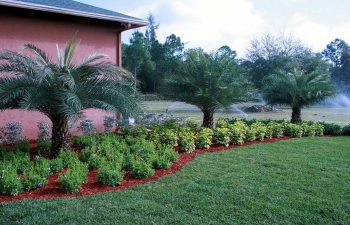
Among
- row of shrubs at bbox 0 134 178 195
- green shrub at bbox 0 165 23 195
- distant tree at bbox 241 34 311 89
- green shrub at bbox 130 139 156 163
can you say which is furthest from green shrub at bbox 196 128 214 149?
distant tree at bbox 241 34 311 89

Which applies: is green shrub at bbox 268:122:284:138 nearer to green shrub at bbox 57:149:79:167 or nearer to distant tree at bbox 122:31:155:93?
green shrub at bbox 57:149:79:167

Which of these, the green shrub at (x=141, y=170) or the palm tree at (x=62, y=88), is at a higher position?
the palm tree at (x=62, y=88)

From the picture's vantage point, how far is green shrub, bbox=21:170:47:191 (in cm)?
532

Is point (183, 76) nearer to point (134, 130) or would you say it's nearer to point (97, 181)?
point (134, 130)

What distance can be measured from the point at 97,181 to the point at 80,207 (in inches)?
48.3

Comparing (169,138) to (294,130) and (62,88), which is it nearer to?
(62,88)

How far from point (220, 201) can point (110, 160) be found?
260 centimetres

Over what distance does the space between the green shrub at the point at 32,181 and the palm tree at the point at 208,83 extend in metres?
5.41

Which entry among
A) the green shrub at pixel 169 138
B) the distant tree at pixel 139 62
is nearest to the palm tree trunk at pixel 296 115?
the green shrub at pixel 169 138

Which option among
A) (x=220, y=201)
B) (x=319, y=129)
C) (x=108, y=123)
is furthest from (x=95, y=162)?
(x=319, y=129)

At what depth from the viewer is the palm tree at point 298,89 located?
1283 cm

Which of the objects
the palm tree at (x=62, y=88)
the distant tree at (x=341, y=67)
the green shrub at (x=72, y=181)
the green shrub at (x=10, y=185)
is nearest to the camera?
the green shrub at (x=10, y=185)

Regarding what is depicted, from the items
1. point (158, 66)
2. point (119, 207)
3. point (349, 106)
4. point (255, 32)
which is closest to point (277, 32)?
point (255, 32)

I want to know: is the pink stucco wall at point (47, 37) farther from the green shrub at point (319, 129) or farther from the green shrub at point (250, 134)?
the green shrub at point (319, 129)
